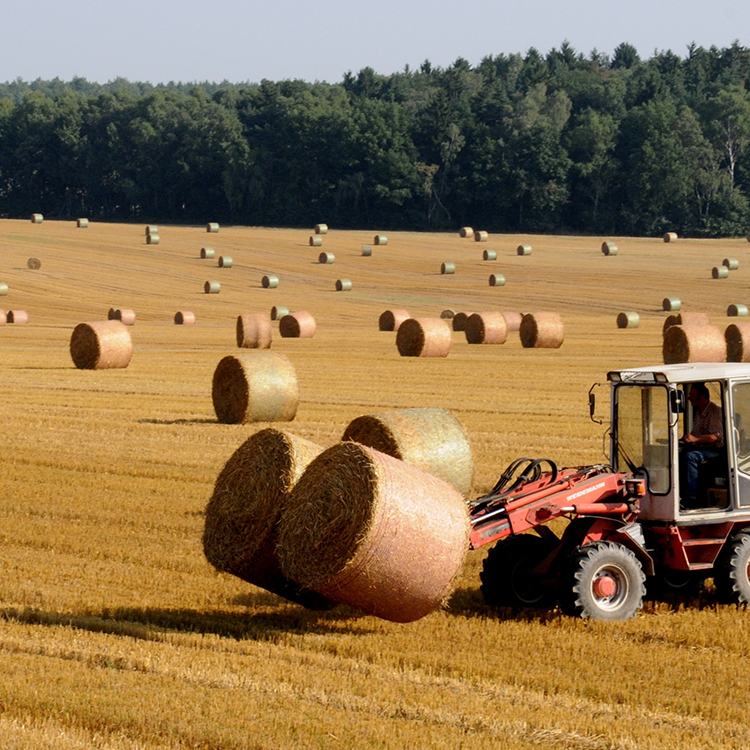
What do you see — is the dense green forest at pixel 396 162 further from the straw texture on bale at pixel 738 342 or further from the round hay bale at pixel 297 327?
the straw texture on bale at pixel 738 342

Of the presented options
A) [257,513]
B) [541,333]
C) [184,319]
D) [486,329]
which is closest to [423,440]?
[257,513]

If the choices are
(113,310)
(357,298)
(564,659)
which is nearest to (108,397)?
(564,659)

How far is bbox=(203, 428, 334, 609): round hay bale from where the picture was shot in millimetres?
10047

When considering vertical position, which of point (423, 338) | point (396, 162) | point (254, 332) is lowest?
point (423, 338)

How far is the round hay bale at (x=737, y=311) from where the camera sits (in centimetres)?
5403

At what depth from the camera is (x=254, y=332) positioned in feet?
131

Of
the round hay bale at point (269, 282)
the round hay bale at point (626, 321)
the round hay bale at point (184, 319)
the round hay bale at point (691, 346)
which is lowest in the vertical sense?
the round hay bale at point (691, 346)

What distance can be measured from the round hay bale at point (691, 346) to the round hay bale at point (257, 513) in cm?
2308

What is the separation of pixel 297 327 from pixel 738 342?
15.6 metres

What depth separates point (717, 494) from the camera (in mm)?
10523

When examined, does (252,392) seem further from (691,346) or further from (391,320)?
(391,320)

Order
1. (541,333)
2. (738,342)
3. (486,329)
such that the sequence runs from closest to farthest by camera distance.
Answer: (738,342) → (541,333) → (486,329)

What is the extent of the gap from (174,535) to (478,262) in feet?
202

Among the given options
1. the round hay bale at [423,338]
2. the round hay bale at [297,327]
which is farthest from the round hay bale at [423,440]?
the round hay bale at [297,327]
